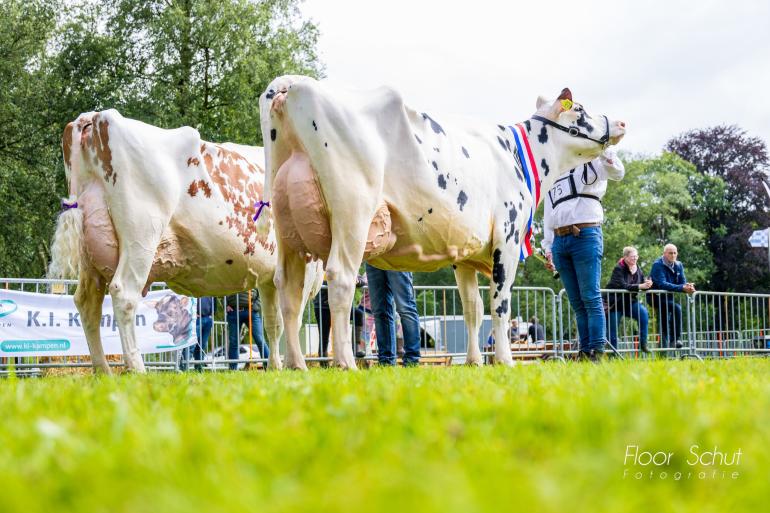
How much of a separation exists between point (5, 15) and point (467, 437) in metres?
31.8

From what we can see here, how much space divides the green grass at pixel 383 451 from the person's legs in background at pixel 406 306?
20.1ft

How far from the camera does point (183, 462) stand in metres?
1.63

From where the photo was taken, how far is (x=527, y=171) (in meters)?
8.60

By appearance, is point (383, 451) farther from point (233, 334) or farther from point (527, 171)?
point (233, 334)

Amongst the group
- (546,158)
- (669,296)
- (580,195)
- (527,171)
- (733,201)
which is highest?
(733,201)

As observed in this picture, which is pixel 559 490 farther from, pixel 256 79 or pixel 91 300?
pixel 256 79

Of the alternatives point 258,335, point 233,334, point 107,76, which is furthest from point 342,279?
point 107,76

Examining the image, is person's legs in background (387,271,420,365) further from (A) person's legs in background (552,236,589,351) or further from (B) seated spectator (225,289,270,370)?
(B) seated spectator (225,289,270,370)

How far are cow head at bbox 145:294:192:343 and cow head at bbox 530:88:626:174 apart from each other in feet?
16.8

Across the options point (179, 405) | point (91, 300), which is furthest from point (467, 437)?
point (91, 300)

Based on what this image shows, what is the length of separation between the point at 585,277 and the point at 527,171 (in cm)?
123

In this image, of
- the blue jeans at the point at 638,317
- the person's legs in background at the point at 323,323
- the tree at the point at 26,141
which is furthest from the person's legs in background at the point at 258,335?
the tree at the point at 26,141

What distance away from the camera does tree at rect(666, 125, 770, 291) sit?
47.7 m

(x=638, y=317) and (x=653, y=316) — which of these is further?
(x=653, y=316)
